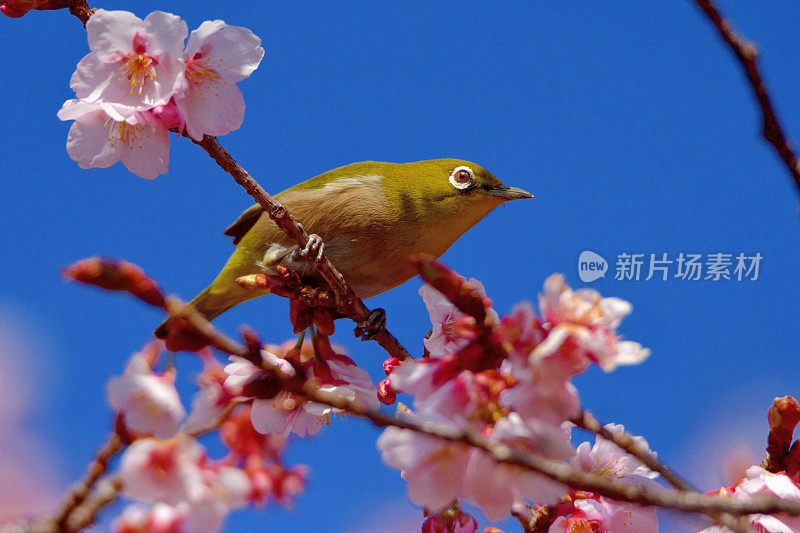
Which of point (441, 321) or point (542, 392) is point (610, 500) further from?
point (542, 392)

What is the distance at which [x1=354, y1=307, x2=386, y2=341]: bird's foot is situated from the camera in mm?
2520

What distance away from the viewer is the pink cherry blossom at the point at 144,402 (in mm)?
1208

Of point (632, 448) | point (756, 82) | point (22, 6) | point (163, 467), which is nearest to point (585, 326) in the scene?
point (632, 448)

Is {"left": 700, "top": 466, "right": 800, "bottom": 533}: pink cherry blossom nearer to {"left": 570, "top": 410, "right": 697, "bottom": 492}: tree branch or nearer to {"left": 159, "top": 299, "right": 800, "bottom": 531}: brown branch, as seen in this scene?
{"left": 570, "top": 410, "right": 697, "bottom": 492}: tree branch

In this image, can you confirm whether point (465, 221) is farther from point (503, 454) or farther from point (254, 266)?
point (503, 454)

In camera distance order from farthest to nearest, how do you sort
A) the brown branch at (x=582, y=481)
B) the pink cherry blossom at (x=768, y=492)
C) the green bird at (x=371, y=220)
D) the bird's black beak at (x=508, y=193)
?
the bird's black beak at (x=508, y=193) → the green bird at (x=371, y=220) → the pink cherry blossom at (x=768, y=492) → the brown branch at (x=582, y=481)

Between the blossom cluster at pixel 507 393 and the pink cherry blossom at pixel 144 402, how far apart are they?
1.33 ft

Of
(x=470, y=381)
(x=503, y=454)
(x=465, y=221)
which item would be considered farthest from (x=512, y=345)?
(x=465, y=221)

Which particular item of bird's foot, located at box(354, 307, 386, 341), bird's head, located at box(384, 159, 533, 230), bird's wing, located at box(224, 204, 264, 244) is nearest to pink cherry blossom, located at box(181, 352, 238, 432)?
bird's foot, located at box(354, 307, 386, 341)

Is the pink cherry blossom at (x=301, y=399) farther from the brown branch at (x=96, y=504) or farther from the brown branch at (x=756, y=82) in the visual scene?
the brown branch at (x=756, y=82)

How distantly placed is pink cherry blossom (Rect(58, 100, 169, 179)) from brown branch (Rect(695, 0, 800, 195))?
1.48 m

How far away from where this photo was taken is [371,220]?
323 centimetres

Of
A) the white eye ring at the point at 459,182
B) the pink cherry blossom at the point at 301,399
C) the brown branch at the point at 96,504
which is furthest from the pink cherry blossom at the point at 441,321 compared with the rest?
the white eye ring at the point at 459,182

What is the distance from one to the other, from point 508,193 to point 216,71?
2.02 meters
